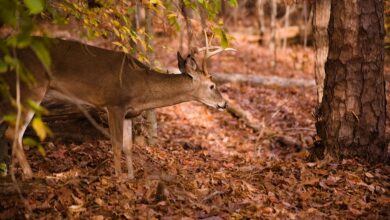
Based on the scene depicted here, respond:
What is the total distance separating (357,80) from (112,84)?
3074mm

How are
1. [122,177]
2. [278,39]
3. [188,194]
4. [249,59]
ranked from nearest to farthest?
[188,194]
[122,177]
[249,59]
[278,39]

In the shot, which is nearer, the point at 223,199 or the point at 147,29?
the point at 223,199

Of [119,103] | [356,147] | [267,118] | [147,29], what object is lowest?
[267,118]

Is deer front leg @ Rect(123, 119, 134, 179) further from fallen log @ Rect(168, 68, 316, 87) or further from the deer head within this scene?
fallen log @ Rect(168, 68, 316, 87)

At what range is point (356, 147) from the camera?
6500mm

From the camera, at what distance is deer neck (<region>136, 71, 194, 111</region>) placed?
667 cm

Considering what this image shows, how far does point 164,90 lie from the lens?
6805mm

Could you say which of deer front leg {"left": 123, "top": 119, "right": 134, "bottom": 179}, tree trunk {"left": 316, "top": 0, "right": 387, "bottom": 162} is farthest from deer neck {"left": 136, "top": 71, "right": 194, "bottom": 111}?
tree trunk {"left": 316, "top": 0, "right": 387, "bottom": 162}

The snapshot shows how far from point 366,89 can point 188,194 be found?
2749 millimetres

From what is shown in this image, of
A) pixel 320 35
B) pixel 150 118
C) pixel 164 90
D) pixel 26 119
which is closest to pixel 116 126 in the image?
pixel 164 90

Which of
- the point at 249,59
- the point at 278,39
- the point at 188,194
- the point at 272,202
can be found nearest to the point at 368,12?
the point at 272,202

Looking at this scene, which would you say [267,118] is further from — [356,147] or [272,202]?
[272,202]

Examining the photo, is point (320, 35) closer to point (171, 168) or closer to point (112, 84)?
point (171, 168)

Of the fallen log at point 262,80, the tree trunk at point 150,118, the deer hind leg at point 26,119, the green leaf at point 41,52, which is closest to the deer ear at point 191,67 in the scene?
the tree trunk at point 150,118
